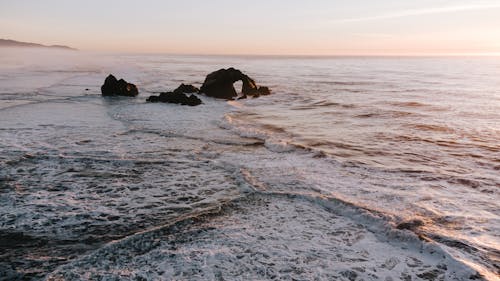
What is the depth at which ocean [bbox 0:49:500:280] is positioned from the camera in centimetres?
471

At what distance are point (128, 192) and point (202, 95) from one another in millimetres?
17093

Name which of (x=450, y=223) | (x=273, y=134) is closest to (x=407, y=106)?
(x=273, y=134)

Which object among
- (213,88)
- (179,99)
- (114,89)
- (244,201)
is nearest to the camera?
(244,201)

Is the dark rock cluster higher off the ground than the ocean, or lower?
higher

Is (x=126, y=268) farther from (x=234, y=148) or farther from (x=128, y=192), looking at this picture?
(x=234, y=148)

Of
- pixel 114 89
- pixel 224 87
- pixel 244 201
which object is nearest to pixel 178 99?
pixel 224 87

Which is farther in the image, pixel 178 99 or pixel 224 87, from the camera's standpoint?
pixel 224 87

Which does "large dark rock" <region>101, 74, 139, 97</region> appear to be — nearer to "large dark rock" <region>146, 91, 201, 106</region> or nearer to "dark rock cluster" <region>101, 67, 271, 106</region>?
"dark rock cluster" <region>101, 67, 271, 106</region>

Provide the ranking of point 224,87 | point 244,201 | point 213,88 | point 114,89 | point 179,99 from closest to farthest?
point 244,201, point 179,99, point 114,89, point 213,88, point 224,87

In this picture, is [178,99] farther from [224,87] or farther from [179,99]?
[224,87]

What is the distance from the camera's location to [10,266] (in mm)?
4512

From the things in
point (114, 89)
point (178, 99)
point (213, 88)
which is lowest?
point (178, 99)

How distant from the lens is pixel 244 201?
666 cm

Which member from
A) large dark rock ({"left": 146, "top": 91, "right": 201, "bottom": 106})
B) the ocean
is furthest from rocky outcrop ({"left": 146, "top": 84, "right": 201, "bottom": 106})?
the ocean
